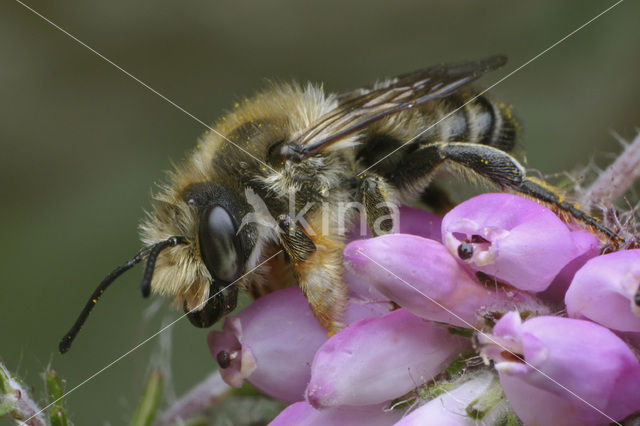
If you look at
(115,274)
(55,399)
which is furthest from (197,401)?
(115,274)

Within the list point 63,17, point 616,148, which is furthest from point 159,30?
point 616,148

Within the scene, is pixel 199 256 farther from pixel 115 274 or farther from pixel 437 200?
pixel 437 200

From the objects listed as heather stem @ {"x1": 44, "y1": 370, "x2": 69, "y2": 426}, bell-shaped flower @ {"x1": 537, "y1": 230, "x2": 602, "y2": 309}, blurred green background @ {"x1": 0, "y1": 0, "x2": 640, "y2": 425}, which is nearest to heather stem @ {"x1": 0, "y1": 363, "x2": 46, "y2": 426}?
heather stem @ {"x1": 44, "y1": 370, "x2": 69, "y2": 426}

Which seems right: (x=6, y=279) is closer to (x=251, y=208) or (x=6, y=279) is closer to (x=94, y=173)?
(x=94, y=173)

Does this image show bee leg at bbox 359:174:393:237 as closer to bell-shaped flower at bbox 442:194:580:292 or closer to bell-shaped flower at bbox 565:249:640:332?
bell-shaped flower at bbox 442:194:580:292

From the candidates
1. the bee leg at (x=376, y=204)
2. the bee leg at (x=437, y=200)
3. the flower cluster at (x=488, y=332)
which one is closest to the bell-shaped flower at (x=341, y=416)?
the flower cluster at (x=488, y=332)

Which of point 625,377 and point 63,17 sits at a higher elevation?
point 63,17
